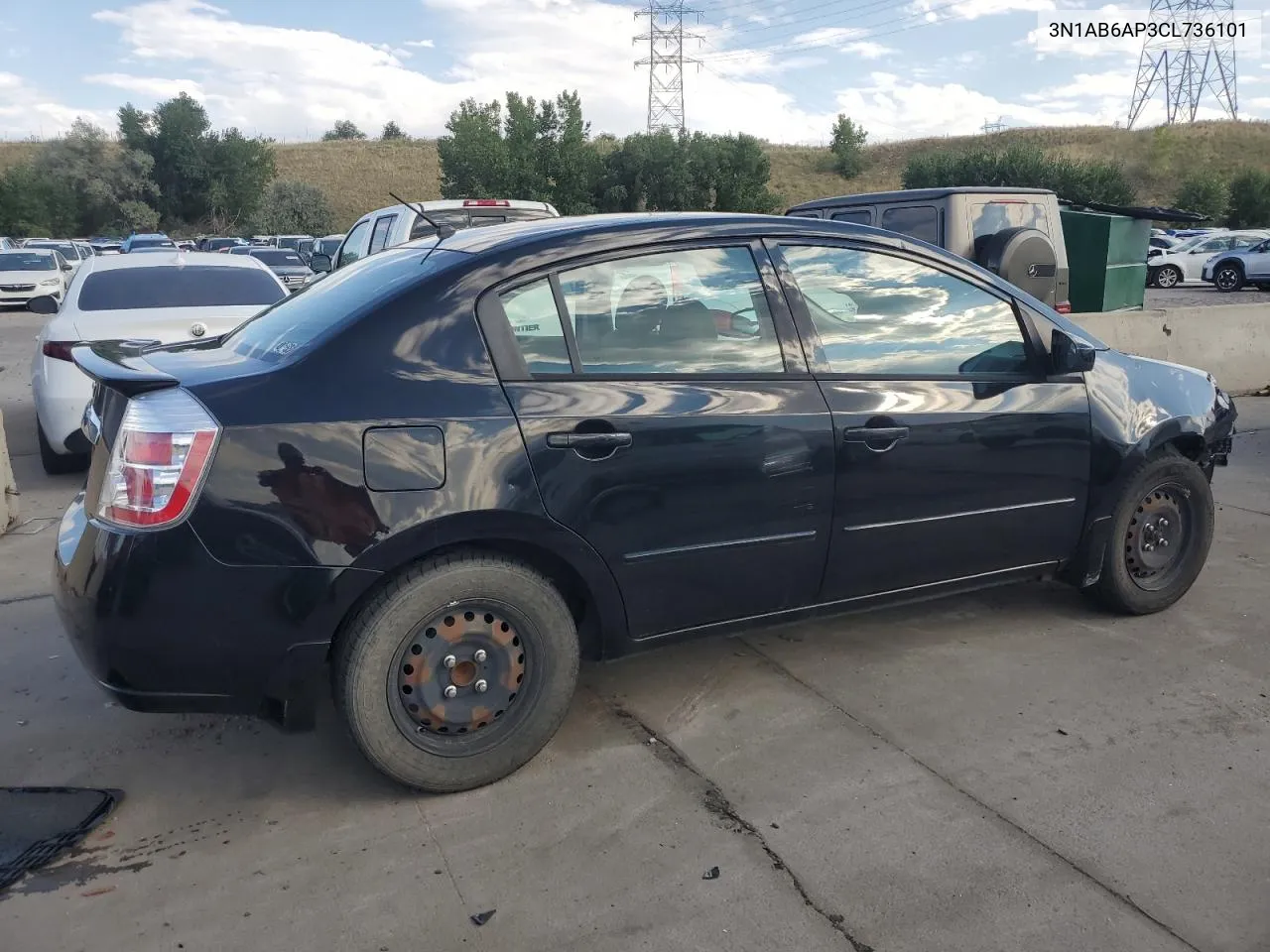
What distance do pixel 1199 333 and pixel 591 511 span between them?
28.9 ft

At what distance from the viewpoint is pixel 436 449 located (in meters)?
2.99

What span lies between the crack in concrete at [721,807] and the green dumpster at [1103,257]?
1213cm

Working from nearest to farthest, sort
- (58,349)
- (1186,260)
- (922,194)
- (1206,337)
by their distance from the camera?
(58,349) → (1206,337) → (922,194) → (1186,260)

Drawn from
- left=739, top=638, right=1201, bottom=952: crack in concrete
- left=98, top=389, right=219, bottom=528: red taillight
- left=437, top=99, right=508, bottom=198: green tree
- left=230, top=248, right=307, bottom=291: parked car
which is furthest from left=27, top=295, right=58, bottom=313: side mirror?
left=437, top=99, right=508, bottom=198: green tree

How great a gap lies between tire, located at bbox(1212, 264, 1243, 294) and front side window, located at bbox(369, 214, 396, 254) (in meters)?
26.4

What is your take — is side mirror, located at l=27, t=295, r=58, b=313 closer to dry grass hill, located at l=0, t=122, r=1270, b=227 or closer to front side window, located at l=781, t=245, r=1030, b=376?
front side window, located at l=781, t=245, r=1030, b=376

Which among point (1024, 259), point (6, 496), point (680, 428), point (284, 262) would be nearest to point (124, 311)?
point (6, 496)

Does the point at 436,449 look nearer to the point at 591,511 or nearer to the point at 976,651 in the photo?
the point at 591,511

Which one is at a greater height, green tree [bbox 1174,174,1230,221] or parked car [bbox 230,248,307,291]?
Result: green tree [bbox 1174,174,1230,221]

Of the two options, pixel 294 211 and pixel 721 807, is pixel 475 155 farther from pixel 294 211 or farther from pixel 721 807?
pixel 721 807

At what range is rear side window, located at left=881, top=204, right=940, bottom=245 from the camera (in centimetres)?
1001

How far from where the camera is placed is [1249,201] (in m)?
51.2

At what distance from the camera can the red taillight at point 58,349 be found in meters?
6.79

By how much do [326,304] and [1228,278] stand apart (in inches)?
1241
